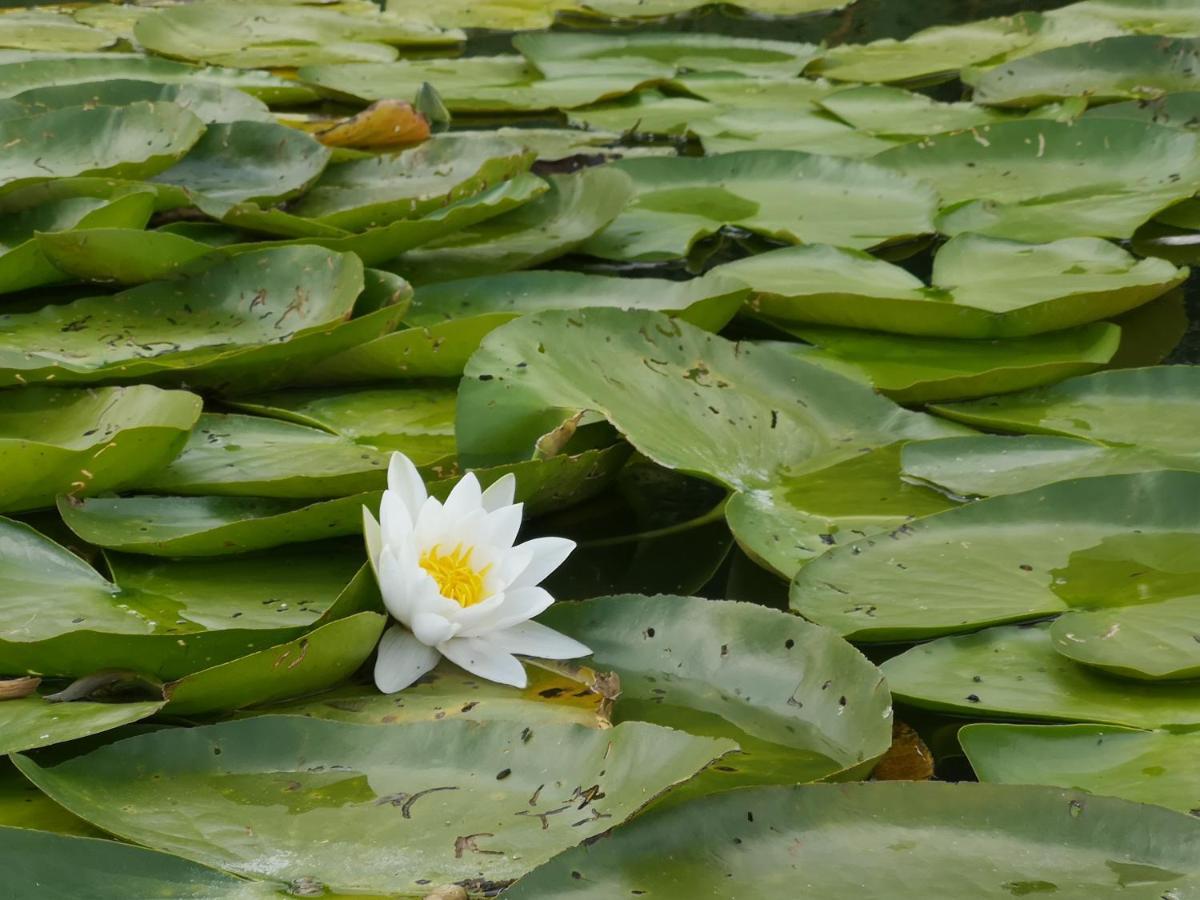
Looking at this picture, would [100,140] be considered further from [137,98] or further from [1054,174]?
[1054,174]

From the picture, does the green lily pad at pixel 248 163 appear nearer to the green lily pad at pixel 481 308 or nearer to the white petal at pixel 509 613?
the green lily pad at pixel 481 308

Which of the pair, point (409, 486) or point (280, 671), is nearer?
point (280, 671)

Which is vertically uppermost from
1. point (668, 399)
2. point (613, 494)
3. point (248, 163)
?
point (248, 163)

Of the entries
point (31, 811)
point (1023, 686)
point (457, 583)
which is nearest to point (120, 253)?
point (457, 583)

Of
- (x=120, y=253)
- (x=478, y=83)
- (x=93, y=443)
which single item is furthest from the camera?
(x=478, y=83)

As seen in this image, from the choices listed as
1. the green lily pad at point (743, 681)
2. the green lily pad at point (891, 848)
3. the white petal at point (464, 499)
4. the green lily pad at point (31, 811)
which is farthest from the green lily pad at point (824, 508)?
the green lily pad at point (31, 811)

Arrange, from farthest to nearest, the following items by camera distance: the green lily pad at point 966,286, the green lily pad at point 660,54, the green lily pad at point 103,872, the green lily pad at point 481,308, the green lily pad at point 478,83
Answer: the green lily pad at point 660,54, the green lily pad at point 478,83, the green lily pad at point 966,286, the green lily pad at point 481,308, the green lily pad at point 103,872

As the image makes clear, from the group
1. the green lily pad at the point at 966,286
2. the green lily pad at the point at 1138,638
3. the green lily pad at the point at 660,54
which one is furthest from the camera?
the green lily pad at the point at 660,54

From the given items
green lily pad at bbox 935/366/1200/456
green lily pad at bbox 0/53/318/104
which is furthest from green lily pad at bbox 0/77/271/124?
green lily pad at bbox 935/366/1200/456
